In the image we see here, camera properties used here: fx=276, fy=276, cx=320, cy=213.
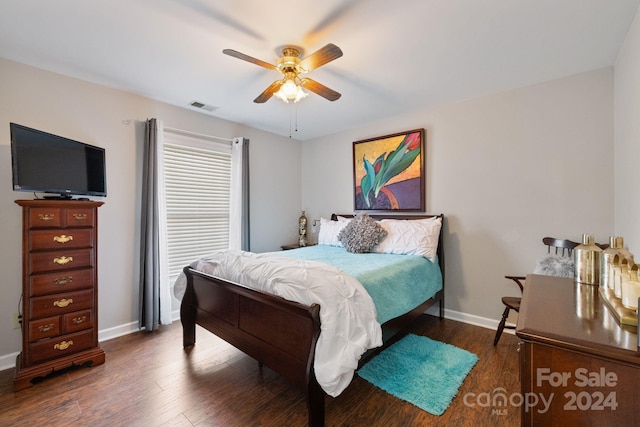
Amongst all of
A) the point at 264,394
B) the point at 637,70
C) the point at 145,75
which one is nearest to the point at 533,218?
the point at 637,70

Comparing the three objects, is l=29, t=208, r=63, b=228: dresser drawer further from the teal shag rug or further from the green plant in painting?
the green plant in painting

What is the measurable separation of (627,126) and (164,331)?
4504mm

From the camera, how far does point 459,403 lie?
188cm

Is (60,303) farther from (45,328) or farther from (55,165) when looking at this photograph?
(55,165)

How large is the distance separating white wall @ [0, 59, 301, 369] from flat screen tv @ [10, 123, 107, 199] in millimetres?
296

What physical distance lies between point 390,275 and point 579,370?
1.46 meters

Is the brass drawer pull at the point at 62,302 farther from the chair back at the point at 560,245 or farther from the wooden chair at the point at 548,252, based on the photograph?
→ the chair back at the point at 560,245

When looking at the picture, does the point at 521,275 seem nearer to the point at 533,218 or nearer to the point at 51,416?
the point at 533,218

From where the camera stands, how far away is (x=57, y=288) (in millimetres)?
2227

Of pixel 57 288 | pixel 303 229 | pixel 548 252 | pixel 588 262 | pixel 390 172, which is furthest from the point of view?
pixel 303 229

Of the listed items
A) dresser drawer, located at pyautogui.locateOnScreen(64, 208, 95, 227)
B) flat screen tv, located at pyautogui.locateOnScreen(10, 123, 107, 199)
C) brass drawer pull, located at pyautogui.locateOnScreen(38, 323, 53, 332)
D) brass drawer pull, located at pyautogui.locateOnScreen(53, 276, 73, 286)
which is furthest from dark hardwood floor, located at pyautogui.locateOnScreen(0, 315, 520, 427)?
flat screen tv, located at pyautogui.locateOnScreen(10, 123, 107, 199)

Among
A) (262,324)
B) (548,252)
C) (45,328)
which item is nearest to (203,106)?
(45,328)

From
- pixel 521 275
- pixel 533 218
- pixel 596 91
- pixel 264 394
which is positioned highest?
pixel 596 91

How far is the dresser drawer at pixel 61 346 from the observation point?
6.98 feet
